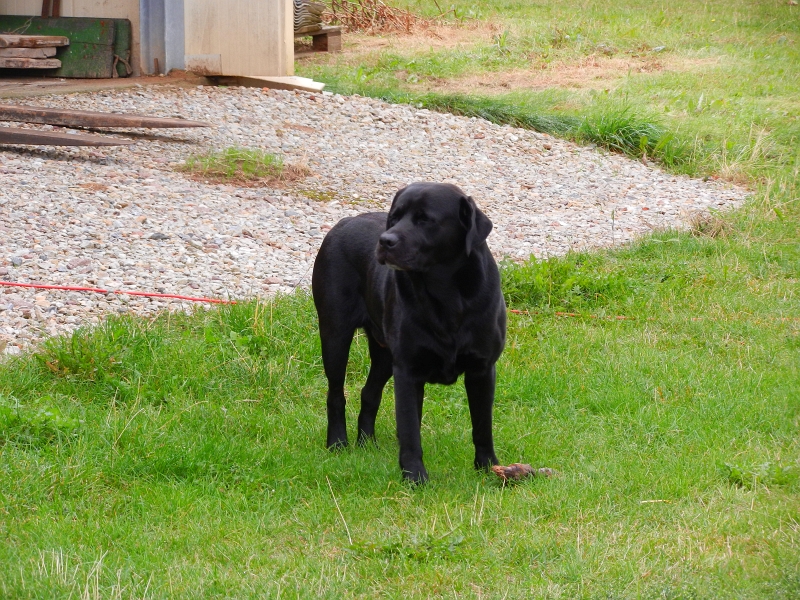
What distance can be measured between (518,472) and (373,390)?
2.93ft

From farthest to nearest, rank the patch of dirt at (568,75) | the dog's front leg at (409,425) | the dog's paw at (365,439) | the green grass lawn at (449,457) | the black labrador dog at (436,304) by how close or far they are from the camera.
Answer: the patch of dirt at (568,75) < the dog's paw at (365,439) < the dog's front leg at (409,425) < the black labrador dog at (436,304) < the green grass lawn at (449,457)

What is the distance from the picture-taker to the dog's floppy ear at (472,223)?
3848mm

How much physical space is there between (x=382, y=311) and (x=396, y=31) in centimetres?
1557

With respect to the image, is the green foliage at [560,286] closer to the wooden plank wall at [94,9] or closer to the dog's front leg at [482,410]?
the dog's front leg at [482,410]

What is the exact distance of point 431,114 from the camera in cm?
1193

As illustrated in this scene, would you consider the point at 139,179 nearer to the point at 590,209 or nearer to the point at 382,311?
the point at 590,209

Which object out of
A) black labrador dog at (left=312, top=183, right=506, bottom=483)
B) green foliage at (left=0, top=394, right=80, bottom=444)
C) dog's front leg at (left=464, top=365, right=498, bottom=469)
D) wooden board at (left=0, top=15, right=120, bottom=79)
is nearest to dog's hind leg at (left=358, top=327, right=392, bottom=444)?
black labrador dog at (left=312, top=183, right=506, bottom=483)

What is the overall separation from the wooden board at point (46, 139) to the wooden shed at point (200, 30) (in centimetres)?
322

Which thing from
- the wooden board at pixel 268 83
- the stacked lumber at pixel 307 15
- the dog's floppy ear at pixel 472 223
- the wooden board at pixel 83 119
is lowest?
the dog's floppy ear at pixel 472 223

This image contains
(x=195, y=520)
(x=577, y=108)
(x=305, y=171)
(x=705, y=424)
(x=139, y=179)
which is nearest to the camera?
(x=195, y=520)

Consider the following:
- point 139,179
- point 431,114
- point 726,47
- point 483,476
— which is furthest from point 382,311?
point 726,47

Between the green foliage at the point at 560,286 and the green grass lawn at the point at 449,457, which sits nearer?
the green grass lawn at the point at 449,457

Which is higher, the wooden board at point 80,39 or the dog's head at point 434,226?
the wooden board at point 80,39

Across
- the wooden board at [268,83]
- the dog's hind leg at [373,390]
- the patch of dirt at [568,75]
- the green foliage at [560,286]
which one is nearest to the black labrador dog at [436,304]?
the dog's hind leg at [373,390]
